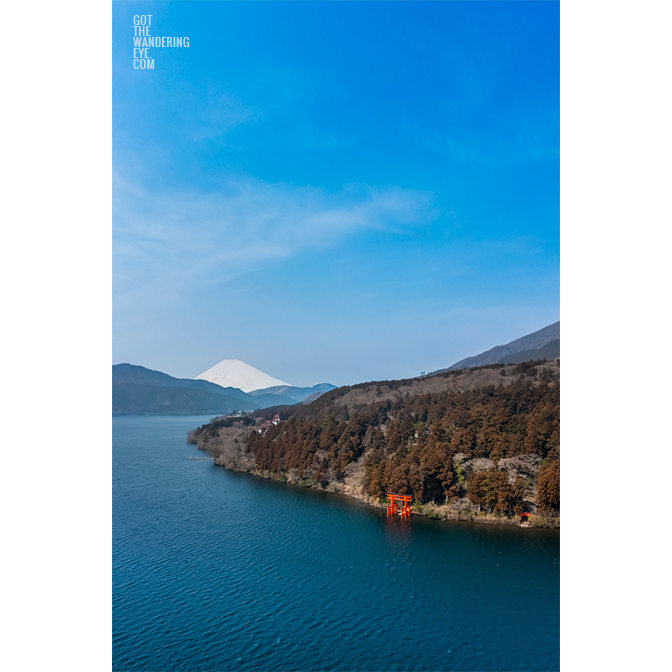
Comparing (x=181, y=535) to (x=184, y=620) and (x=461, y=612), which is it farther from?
(x=461, y=612)

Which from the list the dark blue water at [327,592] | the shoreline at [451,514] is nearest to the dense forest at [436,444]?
the shoreline at [451,514]

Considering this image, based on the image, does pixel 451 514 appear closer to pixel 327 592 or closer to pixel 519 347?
pixel 327 592

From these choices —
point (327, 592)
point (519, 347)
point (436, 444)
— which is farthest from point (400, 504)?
point (519, 347)

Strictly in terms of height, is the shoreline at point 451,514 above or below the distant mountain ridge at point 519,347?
below

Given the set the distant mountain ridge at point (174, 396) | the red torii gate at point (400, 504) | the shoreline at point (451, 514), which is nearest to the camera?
the shoreline at point (451, 514)

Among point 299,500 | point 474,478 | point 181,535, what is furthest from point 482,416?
point 181,535

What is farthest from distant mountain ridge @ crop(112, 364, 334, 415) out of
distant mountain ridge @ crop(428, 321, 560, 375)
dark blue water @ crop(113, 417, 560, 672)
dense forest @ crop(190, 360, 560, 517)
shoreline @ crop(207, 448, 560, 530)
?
dark blue water @ crop(113, 417, 560, 672)

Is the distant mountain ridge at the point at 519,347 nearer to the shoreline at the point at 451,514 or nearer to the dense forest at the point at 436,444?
the dense forest at the point at 436,444
